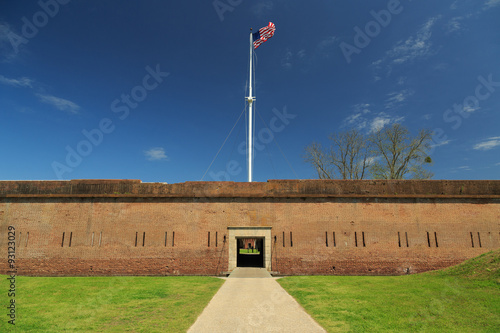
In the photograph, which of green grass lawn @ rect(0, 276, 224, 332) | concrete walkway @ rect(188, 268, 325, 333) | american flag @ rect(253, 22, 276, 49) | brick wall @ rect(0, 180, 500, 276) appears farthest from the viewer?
american flag @ rect(253, 22, 276, 49)

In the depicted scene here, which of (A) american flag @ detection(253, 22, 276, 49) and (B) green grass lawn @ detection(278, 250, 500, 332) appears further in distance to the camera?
(A) american flag @ detection(253, 22, 276, 49)

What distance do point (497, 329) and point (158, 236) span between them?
13.5 metres

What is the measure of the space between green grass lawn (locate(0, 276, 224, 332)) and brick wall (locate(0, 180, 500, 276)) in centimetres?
256

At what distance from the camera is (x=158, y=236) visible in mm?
14570

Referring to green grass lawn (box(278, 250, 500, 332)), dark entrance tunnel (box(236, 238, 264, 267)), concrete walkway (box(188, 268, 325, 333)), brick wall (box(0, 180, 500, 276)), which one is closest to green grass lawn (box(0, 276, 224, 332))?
concrete walkway (box(188, 268, 325, 333))

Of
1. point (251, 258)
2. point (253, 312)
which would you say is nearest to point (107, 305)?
point (253, 312)

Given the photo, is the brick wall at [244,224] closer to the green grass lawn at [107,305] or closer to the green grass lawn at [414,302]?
the green grass lawn at [107,305]

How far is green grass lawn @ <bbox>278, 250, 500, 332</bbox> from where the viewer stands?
5934 millimetres

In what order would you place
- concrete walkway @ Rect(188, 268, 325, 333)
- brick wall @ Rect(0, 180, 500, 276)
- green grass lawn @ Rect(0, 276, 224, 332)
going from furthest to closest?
brick wall @ Rect(0, 180, 500, 276) < green grass lawn @ Rect(0, 276, 224, 332) < concrete walkway @ Rect(188, 268, 325, 333)

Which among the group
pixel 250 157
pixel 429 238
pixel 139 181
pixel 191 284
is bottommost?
pixel 191 284

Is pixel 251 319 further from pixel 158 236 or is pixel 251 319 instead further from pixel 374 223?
pixel 374 223

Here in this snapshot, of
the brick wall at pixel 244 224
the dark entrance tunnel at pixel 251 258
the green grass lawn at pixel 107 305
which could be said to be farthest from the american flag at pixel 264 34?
the green grass lawn at pixel 107 305

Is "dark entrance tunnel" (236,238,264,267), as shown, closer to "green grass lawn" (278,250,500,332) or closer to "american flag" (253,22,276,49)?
"green grass lawn" (278,250,500,332)

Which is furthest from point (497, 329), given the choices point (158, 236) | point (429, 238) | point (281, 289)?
point (158, 236)
